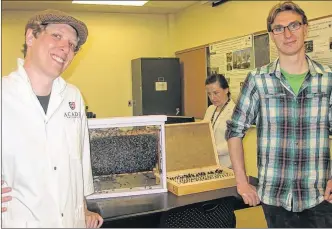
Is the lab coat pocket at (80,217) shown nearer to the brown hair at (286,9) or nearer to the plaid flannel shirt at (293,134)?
the plaid flannel shirt at (293,134)

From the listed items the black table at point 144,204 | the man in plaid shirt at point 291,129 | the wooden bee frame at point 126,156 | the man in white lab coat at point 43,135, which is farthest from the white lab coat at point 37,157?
the man in plaid shirt at point 291,129

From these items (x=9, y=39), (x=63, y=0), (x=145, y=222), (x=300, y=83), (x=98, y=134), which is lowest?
(x=145, y=222)

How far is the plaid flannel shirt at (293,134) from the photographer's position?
1.35 metres

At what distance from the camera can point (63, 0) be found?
422 cm

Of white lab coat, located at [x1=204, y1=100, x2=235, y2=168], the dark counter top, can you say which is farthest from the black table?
white lab coat, located at [x1=204, y1=100, x2=235, y2=168]

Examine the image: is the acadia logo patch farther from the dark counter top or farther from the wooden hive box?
the wooden hive box

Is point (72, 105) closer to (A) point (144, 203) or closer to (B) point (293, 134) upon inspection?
(A) point (144, 203)

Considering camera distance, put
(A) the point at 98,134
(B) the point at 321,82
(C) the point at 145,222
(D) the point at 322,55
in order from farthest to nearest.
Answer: (D) the point at 322,55, (A) the point at 98,134, (C) the point at 145,222, (B) the point at 321,82

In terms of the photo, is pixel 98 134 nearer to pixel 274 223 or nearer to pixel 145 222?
pixel 145 222

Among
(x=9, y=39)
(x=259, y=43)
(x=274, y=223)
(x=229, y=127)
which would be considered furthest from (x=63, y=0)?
(x=274, y=223)

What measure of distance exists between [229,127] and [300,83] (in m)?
0.32

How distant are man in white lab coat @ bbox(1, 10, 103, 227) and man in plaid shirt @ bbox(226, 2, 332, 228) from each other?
0.62 metres

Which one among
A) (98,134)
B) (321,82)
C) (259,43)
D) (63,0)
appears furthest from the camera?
(63,0)

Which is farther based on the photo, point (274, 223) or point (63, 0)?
point (63, 0)
